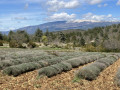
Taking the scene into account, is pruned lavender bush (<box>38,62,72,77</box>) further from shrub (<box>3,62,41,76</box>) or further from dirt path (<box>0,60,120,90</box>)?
shrub (<box>3,62,41,76</box>)

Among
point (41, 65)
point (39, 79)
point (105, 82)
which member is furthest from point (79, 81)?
point (41, 65)

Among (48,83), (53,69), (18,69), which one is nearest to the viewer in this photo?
(48,83)

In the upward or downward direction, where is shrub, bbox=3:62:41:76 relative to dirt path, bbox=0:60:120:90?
upward

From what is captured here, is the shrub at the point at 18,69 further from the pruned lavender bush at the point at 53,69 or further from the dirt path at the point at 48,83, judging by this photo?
the pruned lavender bush at the point at 53,69

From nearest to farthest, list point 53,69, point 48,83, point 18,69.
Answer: point 48,83 < point 18,69 < point 53,69

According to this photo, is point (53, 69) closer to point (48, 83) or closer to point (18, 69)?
point (48, 83)

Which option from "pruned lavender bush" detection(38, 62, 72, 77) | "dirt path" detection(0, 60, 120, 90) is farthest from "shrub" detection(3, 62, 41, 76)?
"pruned lavender bush" detection(38, 62, 72, 77)

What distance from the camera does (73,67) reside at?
12039 mm

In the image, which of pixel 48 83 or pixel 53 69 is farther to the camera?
pixel 53 69

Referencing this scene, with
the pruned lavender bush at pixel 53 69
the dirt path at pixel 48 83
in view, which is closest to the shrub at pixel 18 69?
the dirt path at pixel 48 83

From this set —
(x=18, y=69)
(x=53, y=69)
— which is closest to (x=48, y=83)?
(x=53, y=69)

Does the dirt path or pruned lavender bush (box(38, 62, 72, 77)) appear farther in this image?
pruned lavender bush (box(38, 62, 72, 77))

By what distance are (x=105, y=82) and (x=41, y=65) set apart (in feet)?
14.7

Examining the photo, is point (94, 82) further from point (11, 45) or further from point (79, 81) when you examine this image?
point (11, 45)
